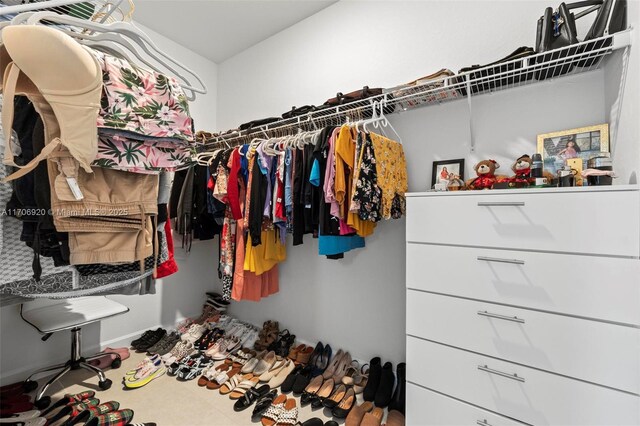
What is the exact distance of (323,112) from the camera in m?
1.92

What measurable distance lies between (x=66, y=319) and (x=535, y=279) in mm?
2639

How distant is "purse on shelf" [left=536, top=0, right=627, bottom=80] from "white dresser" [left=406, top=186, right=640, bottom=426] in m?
0.67

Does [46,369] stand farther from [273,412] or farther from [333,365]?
[333,365]

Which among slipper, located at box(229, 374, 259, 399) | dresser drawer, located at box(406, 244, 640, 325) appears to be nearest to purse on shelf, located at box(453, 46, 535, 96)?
dresser drawer, located at box(406, 244, 640, 325)

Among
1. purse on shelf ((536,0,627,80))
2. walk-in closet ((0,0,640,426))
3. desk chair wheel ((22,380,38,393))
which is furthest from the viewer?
desk chair wheel ((22,380,38,393))

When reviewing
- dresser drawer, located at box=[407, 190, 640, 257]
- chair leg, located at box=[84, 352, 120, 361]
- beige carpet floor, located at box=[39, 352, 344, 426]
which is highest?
dresser drawer, located at box=[407, 190, 640, 257]

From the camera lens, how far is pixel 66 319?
1783mm

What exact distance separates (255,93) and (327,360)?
2.53 m

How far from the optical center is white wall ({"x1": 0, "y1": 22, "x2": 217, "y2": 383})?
189 centimetres

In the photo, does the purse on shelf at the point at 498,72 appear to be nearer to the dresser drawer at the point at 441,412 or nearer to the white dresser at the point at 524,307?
the white dresser at the point at 524,307

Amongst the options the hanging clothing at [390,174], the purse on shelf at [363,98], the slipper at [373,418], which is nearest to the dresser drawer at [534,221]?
the hanging clothing at [390,174]

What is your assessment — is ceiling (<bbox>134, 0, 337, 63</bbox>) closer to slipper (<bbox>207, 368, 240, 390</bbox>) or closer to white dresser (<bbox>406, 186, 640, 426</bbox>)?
white dresser (<bbox>406, 186, 640, 426</bbox>)

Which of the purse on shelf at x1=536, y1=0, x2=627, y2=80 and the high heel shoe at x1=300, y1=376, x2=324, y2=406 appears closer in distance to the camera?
the purse on shelf at x1=536, y1=0, x2=627, y2=80

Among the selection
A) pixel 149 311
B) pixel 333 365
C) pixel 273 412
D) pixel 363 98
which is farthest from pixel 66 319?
pixel 363 98
